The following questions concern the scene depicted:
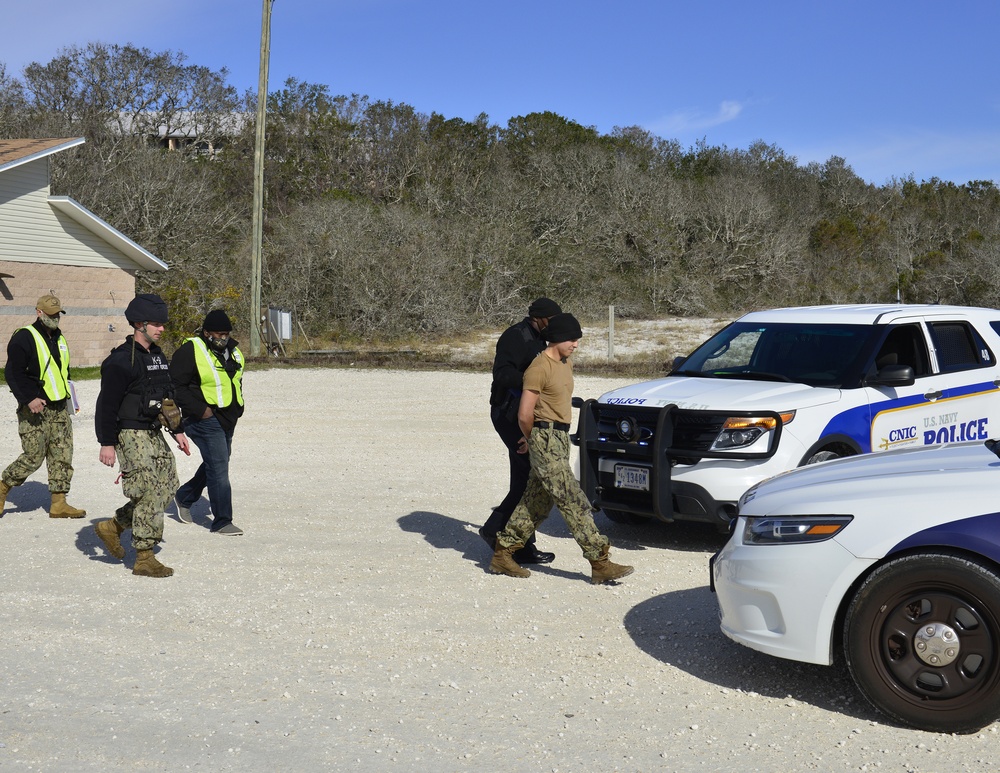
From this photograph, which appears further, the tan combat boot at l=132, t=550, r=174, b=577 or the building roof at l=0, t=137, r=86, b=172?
the building roof at l=0, t=137, r=86, b=172

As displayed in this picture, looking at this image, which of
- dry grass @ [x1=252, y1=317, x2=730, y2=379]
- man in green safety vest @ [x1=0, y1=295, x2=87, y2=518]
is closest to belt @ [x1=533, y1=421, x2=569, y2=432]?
man in green safety vest @ [x1=0, y1=295, x2=87, y2=518]

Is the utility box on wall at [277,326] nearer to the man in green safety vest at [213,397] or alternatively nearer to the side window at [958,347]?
the man in green safety vest at [213,397]

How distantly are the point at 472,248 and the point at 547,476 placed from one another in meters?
35.9

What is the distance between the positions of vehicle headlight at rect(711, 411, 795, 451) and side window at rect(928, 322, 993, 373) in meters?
2.02

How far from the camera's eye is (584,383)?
22.4 meters

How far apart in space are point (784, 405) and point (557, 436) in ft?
5.85

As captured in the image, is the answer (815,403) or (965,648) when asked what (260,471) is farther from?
(965,648)

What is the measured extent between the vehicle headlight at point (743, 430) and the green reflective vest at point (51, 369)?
542cm

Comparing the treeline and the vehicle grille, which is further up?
the treeline

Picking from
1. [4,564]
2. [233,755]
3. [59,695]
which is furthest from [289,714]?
[4,564]

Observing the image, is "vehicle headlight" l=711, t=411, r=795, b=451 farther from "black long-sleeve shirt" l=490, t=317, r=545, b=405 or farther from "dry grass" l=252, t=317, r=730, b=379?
"dry grass" l=252, t=317, r=730, b=379

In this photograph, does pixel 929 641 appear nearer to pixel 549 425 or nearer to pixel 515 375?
pixel 549 425

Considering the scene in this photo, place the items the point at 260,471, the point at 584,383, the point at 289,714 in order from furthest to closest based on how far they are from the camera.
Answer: the point at 584,383 < the point at 260,471 < the point at 289,714

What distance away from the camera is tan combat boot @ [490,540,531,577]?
7129 millimetres
